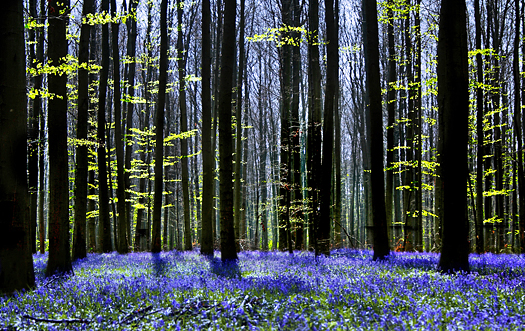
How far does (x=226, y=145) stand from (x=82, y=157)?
4889mm

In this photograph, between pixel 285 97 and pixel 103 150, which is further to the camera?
pixel 285 97

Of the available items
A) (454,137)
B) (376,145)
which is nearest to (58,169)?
(376,145)

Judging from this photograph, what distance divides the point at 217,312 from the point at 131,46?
17.1m

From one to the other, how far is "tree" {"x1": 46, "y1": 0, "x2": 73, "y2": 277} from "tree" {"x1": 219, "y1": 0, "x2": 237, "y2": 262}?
3.82 meters

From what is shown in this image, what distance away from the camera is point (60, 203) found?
29.7ft

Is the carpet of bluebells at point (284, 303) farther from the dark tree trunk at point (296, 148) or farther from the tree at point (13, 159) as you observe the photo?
the dark tree trunk at point (296, 148)

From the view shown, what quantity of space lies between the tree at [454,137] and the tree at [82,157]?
9.23 metres

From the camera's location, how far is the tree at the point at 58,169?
354 inches

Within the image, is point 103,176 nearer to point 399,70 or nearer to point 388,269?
point 388,269

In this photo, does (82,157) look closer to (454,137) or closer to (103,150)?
Result: (103,150)

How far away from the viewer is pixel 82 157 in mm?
12227

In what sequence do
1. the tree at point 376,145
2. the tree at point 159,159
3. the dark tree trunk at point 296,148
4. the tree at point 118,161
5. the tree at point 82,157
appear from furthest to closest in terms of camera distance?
the tree at point 118,161, the dark tree trunk at point 296,148, the tree at point 159,159, the tree at point 82,157, the tree at point 376,145

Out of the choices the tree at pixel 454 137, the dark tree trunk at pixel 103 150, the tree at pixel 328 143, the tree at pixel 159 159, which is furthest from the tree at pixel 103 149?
the tree at pixel 454 137

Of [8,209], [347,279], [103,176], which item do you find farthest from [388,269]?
[103,176]
